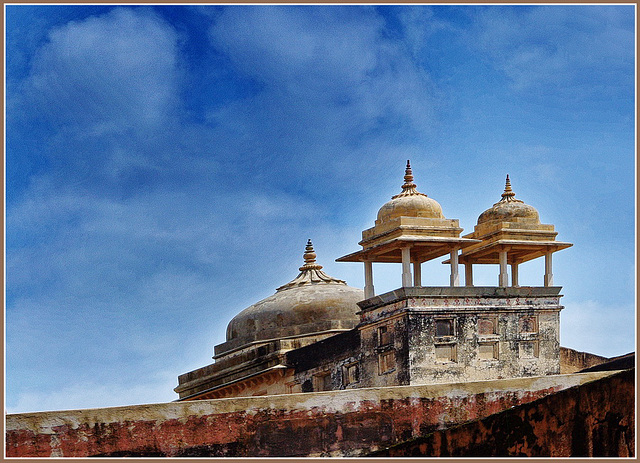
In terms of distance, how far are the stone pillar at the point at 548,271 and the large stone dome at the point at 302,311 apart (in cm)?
498

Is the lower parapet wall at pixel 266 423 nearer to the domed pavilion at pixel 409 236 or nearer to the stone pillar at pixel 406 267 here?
the stone pillar at pixel 406 267

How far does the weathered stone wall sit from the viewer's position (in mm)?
14484

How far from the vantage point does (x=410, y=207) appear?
91.1ft

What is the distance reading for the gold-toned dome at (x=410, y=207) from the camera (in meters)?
27.8

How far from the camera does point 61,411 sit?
15.5m

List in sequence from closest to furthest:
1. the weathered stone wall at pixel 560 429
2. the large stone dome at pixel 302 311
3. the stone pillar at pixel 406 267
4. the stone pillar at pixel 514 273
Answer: the weathered stone wall at pixel 560 429 → the stone pillar at pixel 406 267 → the stone pillar at pixel 514 273 → the large stone dome at pixel 302 311

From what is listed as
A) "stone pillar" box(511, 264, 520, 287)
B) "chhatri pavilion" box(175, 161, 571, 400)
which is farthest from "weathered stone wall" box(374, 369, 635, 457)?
"stone pillar" box(511, 264, 520, 287)

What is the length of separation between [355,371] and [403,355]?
1.81 m

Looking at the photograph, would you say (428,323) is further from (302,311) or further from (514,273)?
(302,311)

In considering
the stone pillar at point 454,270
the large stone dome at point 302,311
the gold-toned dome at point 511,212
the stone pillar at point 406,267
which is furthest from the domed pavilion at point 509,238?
the large stone dome at point 302,311

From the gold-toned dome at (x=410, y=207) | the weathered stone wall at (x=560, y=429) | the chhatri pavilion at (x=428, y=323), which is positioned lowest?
the weathered stone wall at (x=560, y=429)

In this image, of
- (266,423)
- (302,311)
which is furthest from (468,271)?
(266,423)

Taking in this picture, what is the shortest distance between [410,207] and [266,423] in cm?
1209

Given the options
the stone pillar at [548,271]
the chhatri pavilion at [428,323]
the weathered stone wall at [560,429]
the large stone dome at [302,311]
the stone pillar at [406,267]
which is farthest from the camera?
the large stone dome at [302,311]
